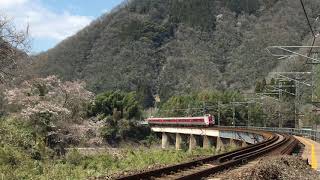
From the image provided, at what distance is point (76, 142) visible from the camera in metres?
46.2

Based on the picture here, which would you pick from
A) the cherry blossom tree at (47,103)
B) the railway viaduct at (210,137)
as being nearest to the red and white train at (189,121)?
the railway viaduct at (210,137)

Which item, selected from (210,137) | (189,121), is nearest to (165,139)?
(189,121)

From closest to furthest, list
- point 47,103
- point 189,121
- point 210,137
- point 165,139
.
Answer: point 47,103 → point 210,137 → point 189,121 → point 165,139

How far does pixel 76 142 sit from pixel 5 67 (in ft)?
103

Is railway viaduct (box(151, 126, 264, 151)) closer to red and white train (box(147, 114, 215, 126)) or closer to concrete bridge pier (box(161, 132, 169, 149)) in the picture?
concrete bridge pier (box(161, 132, 169, 149))

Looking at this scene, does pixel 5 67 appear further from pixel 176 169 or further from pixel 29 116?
pixel 29 116

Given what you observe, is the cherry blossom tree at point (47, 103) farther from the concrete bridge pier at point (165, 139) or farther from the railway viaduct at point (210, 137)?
the concrete bridge pier at point (165, 139)

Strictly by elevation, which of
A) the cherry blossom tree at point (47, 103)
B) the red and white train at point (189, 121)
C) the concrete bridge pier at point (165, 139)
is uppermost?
the cherry blossom tree at point (47, 103)

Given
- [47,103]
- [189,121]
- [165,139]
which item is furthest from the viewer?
[165,139]

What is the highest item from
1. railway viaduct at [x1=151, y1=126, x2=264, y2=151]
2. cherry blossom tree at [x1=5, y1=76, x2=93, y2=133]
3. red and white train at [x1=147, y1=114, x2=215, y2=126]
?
cherry blossom tree at [x1=5, y1=76, x2=93, y2=133]

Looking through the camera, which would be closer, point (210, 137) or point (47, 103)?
point (47, 103)

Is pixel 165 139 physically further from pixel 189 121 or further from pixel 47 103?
pixel 47 103

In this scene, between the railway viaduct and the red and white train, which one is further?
the red and white train

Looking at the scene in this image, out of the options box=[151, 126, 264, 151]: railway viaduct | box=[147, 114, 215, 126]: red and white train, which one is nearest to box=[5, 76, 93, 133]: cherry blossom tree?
box=[151, 126, 264, 151]: railway viaduct
